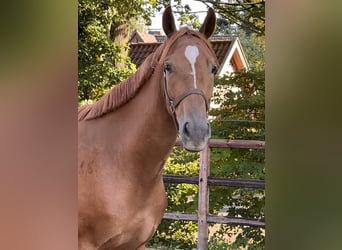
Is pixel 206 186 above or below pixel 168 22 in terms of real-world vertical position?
below

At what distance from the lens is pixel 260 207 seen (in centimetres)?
202

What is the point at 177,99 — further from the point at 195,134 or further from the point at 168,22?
the point at 168,22

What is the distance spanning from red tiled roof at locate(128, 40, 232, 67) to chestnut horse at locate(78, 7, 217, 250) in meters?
0.37

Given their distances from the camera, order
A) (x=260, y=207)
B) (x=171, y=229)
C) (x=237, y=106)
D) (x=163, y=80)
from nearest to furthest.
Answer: (x=163, y=80) < (x=237, y=106) < (x=260, y=207) < (x=171, y=229)

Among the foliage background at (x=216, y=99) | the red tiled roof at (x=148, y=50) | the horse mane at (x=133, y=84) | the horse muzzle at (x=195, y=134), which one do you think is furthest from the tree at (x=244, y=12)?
the horse muzzle at (x=195, y=134)

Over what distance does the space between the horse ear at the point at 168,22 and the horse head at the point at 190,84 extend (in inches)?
1.7

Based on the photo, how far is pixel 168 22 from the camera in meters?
1.20

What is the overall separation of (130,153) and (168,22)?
390mm

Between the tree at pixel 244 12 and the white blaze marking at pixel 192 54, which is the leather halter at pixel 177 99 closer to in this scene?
the white blaze marking at pixel 192 54

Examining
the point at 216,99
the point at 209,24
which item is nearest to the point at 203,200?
the point at 216,99

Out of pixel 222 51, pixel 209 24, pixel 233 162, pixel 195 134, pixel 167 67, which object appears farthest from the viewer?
pixel 233 162
